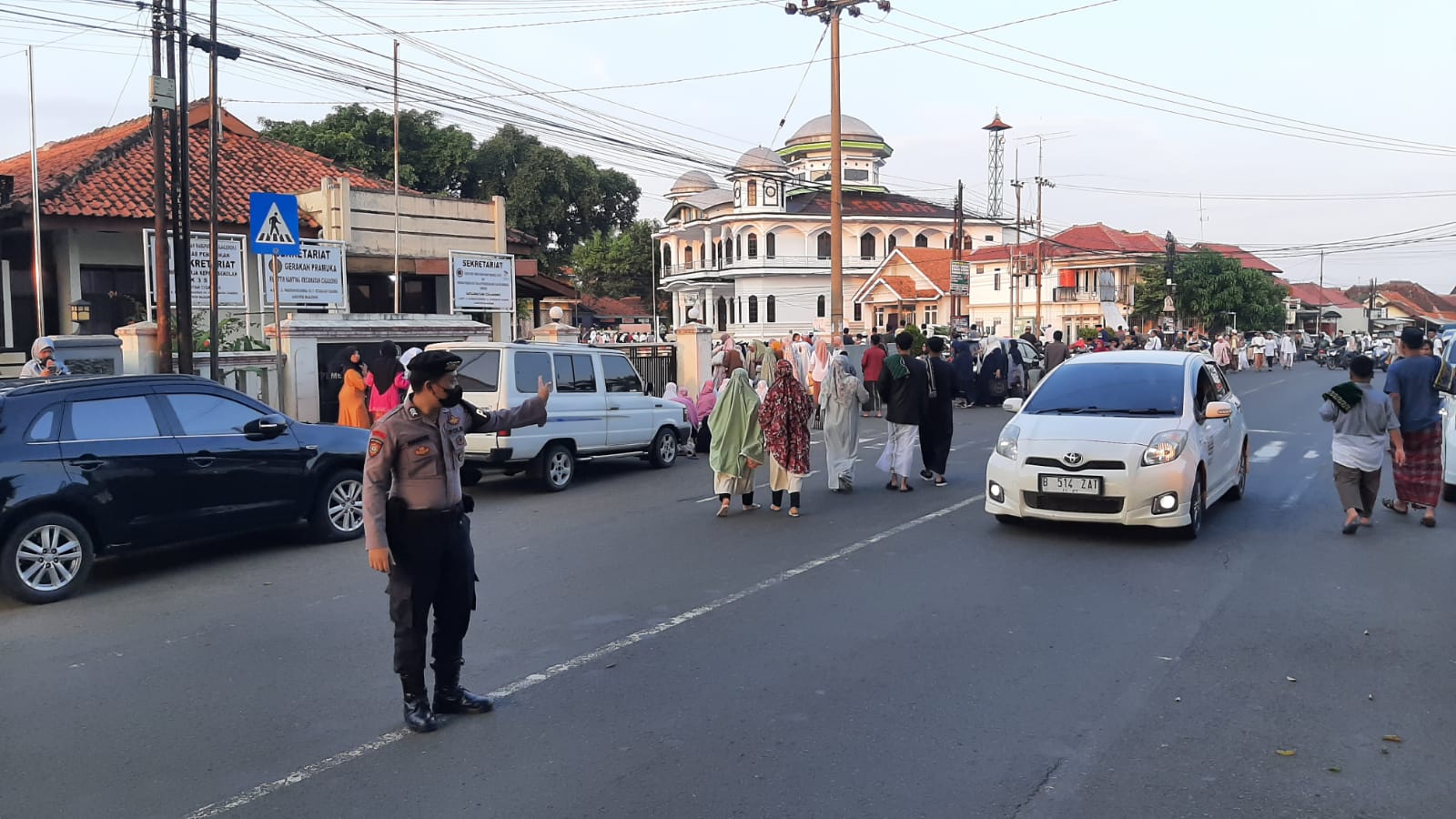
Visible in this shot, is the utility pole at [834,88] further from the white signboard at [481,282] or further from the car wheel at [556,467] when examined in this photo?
the car wheel at [556,467]

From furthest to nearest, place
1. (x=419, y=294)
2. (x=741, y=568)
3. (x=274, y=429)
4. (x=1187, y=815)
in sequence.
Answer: (x=419, y=294)
(x=274, y=429)
(x=741, y=568)
(x=1187, y=815)

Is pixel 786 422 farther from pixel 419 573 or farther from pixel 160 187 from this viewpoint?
pixel 160 187

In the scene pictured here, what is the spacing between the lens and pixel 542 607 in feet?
24.3

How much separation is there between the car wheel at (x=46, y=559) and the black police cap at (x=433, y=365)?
4430mm

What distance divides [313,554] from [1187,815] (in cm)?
762

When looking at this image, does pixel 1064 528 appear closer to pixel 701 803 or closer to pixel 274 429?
pixel 701 803

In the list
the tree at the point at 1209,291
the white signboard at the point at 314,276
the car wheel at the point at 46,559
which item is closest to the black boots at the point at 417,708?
the car wheel at the point at 46,559

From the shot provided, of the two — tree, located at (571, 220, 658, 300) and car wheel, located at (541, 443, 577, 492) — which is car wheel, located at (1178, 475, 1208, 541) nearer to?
car wheel, located at (541, 443, 577, 492)

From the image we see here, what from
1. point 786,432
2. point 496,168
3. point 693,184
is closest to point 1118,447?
point 786,432

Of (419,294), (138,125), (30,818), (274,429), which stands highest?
(138,125)

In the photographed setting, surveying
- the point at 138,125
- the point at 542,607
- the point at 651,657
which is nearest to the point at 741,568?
the point at 542,607

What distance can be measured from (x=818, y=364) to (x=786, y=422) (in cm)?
1285

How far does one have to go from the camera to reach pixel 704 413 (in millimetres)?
17281

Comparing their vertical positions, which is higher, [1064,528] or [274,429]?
[274,429]
